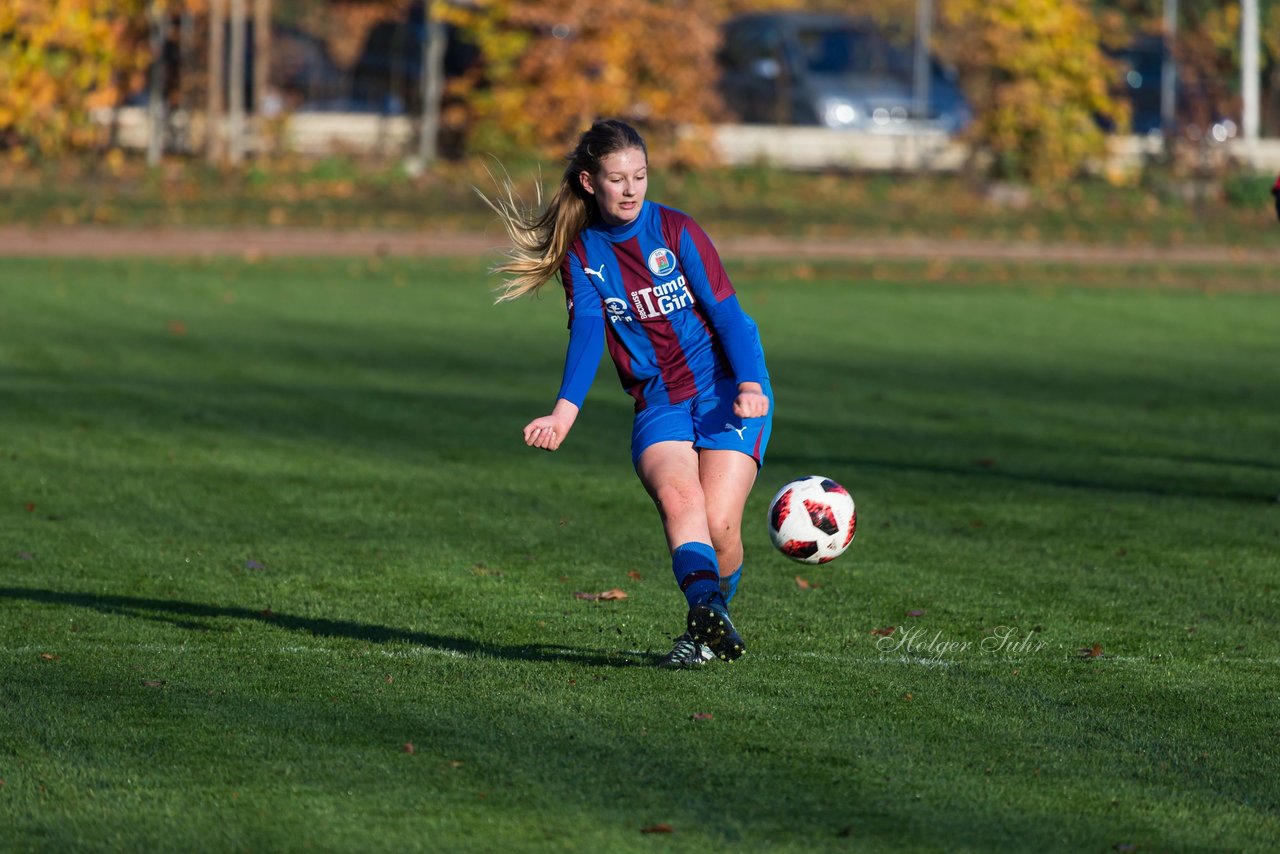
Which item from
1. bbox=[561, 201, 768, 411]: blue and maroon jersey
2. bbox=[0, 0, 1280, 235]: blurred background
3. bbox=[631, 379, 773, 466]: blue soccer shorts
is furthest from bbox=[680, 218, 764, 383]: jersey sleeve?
bbox=[0, 0, 1280, 235]: blurred background

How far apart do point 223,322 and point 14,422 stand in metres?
6.75

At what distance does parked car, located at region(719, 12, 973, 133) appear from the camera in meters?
33.4

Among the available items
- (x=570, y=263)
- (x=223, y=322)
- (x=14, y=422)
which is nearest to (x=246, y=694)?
(x=570, y=263)

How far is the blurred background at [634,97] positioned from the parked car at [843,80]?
39 mm

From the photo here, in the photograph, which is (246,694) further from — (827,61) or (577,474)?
(827,61)

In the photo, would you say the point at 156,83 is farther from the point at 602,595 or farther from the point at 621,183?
the point at 621,183

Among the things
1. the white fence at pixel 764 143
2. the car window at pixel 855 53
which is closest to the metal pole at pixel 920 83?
the car window at pixel 855 53

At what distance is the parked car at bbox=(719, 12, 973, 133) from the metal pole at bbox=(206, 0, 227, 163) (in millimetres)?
9300

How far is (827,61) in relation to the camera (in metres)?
33.6

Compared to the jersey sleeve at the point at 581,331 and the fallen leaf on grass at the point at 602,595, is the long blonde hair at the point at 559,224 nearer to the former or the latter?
the jersey sleeve at the point at 581,331

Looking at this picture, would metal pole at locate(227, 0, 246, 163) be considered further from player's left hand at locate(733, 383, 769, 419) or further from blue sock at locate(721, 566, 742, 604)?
player's left hand at locate(733, 383, 769, 419)

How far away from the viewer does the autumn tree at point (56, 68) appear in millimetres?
30891

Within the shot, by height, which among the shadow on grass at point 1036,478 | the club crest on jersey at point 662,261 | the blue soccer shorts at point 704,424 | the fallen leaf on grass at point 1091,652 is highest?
the club crest on jersey at point 662,261

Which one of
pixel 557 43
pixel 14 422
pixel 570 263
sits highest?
pixel 557 43
